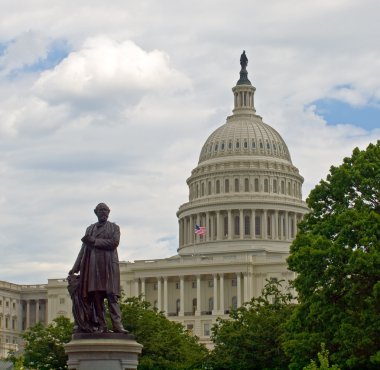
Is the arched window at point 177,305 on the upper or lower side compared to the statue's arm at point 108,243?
upper

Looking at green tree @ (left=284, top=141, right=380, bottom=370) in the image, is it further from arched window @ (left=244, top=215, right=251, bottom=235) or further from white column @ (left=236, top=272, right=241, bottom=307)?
arched window @ (left=244, top=215, right=251, bottom=235)

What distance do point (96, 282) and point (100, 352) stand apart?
165cm

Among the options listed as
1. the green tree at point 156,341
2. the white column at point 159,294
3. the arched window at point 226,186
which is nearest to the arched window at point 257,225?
the arched window at point 226,186

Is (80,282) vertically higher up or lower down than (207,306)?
lower down

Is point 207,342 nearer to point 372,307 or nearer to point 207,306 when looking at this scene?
point 207,306

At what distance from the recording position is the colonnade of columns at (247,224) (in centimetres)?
19288

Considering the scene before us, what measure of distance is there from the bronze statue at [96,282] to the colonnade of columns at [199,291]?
14921 centimetres

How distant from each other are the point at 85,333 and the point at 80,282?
125 centimetres

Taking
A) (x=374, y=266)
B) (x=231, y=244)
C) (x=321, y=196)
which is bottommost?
(x=374, y=266)

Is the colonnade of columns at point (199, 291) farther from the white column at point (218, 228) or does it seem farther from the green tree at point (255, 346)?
the green tree at point (255, 346)

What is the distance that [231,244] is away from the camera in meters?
190

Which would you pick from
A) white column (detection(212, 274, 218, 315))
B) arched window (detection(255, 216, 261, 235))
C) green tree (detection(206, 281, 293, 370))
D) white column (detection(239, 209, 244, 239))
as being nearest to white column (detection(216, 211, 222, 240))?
white column (detection(239, 209, 244, 239))

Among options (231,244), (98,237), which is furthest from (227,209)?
(98,237)

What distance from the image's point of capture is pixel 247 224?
194375 mm
